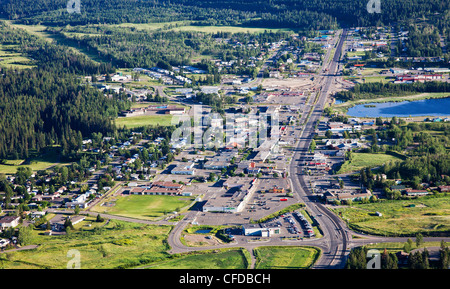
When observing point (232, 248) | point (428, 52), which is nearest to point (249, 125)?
point (232, 248)

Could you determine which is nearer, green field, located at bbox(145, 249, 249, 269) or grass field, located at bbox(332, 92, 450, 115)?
green field, located at bbox(145, 249, 249, 269)

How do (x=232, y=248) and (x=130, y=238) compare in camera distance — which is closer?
(x=232, y=248)

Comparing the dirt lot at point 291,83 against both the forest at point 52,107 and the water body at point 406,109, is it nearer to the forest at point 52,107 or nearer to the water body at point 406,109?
the water body at point 406,109

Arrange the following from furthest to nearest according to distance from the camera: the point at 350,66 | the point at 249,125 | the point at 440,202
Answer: the point at 350,66
the point at 249,125
the point at 440,202

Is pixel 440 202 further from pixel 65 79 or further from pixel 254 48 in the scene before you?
pixel 254 48

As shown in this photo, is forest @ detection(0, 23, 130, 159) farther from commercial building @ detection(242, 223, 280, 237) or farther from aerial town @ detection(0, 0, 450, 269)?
commercial building @ detection(242, 223, 280, 237)

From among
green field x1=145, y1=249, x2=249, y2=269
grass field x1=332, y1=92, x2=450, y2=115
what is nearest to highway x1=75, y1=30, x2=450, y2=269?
green field x1=145, y1=249, x2=249, y2=269
